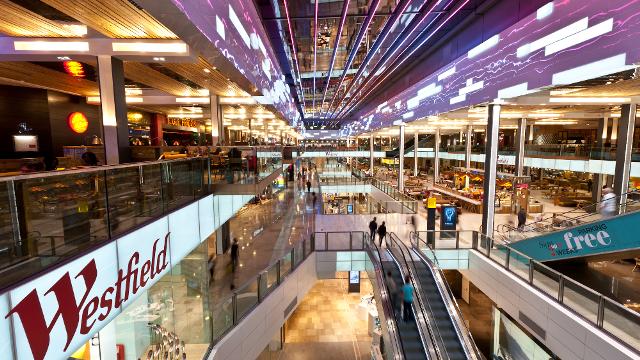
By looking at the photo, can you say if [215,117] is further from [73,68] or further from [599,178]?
[599,178]

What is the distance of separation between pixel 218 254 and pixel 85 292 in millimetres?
11210

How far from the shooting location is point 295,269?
993cm

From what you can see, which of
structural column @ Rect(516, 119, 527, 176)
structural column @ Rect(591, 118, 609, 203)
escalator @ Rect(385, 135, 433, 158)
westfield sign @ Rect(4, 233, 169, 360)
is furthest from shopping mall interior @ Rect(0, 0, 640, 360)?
escalator @ Rect(385, 135, 433, 158)

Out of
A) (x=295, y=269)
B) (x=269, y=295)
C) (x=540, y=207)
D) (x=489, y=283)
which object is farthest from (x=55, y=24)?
(x=540, y=207)

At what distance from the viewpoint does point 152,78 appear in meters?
10.4

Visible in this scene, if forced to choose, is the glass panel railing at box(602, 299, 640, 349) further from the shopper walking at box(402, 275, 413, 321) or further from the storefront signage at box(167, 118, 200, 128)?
the storefront signage at box(167, 118, 200, 128)

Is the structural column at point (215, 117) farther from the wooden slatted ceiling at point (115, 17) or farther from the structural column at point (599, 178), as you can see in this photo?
the structural column at point (599, 178)

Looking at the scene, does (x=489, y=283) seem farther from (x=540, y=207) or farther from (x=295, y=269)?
(x=540, y=207)

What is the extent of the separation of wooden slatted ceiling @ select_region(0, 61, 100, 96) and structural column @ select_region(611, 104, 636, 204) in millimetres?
17544

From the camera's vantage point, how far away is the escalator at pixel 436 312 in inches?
264

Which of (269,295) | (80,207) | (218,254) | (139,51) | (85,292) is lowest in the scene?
(218,254)

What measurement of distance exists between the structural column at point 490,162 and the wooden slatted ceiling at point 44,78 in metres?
12.5

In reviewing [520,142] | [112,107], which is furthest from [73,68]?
[520,142]

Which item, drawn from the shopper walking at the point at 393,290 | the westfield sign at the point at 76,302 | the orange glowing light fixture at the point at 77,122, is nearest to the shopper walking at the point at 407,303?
the shopper walking at the point at 393,290
